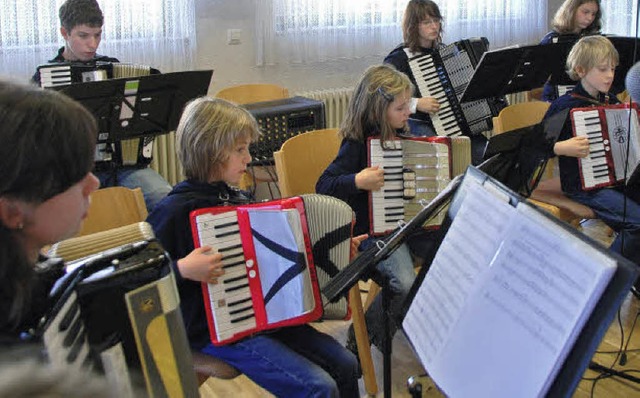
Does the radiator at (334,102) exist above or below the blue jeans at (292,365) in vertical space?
above

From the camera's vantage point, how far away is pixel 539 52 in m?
3.36

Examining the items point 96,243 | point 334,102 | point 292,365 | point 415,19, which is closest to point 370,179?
point 292,365

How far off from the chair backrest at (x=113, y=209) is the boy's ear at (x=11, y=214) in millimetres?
963

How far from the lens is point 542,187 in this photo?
3043 millimetres

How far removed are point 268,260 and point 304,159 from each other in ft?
2.72

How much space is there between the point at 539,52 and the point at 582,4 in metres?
0.83

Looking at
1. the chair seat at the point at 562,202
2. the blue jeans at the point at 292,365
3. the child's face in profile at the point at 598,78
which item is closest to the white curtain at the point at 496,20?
the child's face in profile at the point at 598,78

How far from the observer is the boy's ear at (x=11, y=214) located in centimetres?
93

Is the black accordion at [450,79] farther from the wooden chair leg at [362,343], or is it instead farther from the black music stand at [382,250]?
the black music stand at [382,250]

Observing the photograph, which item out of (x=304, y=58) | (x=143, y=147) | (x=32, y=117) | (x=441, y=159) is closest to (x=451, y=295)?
(x=32, y=117)

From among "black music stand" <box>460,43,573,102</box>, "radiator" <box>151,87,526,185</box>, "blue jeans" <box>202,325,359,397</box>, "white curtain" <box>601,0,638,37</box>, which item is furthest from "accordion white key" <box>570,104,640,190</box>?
"white curtain" <box>601,0,638,37</box>

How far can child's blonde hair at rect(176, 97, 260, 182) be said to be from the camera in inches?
72.1

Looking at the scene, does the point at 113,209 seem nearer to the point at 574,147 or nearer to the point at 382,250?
the point at 382,250

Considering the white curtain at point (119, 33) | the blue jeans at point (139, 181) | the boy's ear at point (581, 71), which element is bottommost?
the blue jeans at point (139, 181)
